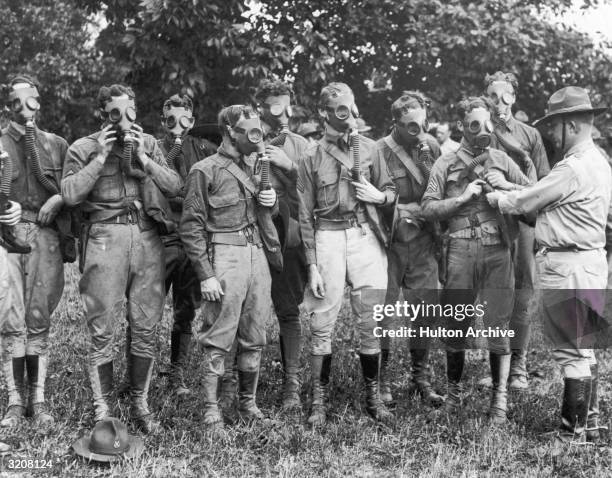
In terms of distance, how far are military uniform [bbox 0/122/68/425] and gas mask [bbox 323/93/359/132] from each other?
7.09 feet

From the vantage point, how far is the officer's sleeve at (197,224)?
17.2ft

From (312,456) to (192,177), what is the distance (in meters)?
2.15

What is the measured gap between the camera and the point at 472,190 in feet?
18.4

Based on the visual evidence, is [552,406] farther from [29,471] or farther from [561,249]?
[29,471]

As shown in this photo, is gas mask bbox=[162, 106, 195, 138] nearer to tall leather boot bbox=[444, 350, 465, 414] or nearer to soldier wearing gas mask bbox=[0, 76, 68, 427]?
soldier wearing gas mask bbox=[0, 76, 68, 427]

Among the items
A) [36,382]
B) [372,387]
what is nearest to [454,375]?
[372,387]

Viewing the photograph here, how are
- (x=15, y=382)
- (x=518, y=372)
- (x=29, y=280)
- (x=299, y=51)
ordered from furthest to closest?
(x=299, y=51), (x=518, y=372), (x=15, y=382), (x=29, y=280)

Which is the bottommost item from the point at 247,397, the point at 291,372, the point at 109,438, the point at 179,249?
the point at 109,438

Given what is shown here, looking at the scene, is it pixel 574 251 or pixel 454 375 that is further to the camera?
pixel 454 375

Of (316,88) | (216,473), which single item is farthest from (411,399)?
(316,88)

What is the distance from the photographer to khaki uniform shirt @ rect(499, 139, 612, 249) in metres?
5.25

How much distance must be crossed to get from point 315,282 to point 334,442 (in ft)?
3.95

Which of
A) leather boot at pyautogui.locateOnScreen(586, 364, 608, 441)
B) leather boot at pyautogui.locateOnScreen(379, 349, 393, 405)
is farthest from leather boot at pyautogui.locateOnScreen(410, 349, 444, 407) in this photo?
leather boot at pyautogui.locateOnScreen(586, 364, 608, 441)

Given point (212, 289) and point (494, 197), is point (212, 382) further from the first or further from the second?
point (494, 197)
